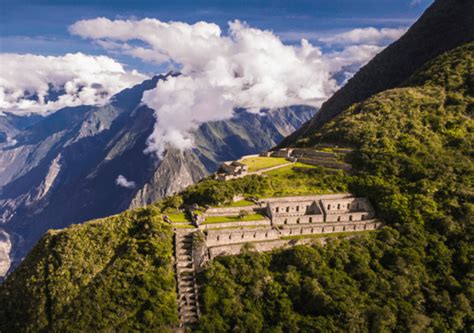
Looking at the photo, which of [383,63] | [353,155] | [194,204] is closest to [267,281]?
[194,204]

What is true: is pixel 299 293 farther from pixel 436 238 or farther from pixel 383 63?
pixel 383 63

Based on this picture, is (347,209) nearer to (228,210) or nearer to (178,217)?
(228,210)

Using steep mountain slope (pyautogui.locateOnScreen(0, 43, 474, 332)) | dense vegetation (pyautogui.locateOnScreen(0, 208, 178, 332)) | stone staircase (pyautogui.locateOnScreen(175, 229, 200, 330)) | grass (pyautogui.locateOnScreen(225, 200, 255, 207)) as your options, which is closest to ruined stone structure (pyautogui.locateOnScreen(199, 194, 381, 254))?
grass (pyautogui.locateOnScreen(225, 200, 255, 207))

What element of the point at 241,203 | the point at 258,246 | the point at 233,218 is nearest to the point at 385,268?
the point at 258,246

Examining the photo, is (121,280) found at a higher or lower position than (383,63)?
lower

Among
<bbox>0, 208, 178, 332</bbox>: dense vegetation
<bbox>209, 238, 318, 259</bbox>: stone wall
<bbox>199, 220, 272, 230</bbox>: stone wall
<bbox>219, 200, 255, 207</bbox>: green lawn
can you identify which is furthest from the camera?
<bbox>219, 200, 255, 207</bbox>: green lawn

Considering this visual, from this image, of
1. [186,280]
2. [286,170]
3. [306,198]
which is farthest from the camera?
[286,170]

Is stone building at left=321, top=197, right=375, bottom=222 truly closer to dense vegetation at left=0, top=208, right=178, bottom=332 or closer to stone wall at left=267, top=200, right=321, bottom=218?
stone wall at left=267, top=200, right=321, bottom=218
